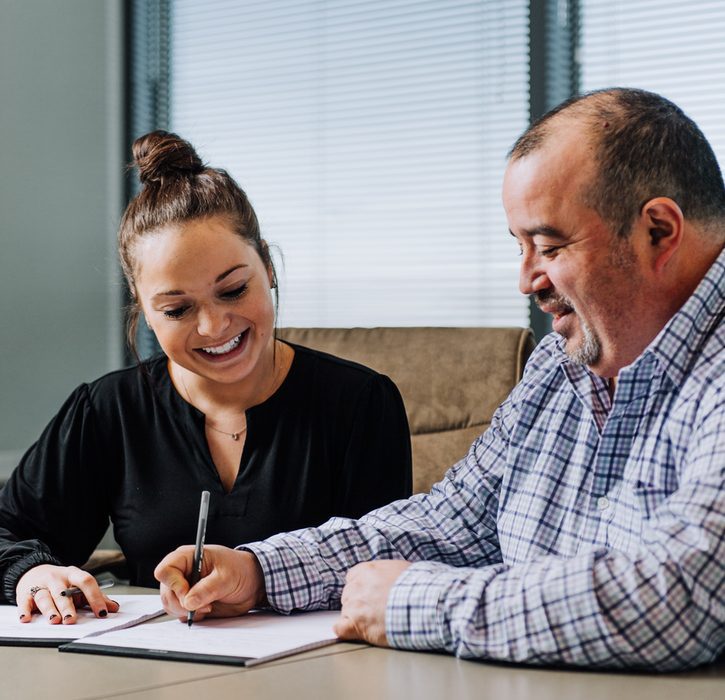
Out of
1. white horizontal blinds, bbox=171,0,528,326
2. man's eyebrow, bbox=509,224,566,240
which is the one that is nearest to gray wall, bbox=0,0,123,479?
white horizontal blinds, bbox=171,0,528,326

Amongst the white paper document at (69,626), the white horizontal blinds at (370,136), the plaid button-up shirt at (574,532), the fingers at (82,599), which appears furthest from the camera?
the white horizontal blinds at (370,136)

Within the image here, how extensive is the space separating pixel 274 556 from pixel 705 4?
2.24 metres

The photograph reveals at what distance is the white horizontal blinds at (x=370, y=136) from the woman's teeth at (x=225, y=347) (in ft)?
4.57

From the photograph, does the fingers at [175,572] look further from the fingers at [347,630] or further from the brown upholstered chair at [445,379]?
the brown upholstered chair at [445,379]

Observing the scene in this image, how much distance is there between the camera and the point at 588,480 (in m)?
1.28

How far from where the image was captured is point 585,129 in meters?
1.21

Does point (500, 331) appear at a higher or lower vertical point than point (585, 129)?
lower

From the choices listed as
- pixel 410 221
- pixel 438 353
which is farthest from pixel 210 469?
pixel 410 221

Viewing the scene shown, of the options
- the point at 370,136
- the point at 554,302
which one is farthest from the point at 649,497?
the point at 370,136

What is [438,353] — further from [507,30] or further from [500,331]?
[507,30]

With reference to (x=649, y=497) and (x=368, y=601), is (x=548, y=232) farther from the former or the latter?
(x=368, y=601)

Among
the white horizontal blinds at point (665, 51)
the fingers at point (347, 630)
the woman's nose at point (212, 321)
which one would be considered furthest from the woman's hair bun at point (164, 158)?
the white horizontal blinds at point (665, 51)

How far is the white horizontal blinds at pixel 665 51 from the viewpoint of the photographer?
9.18ft

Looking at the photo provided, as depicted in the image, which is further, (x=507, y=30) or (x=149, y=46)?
(x=149, y=46)
